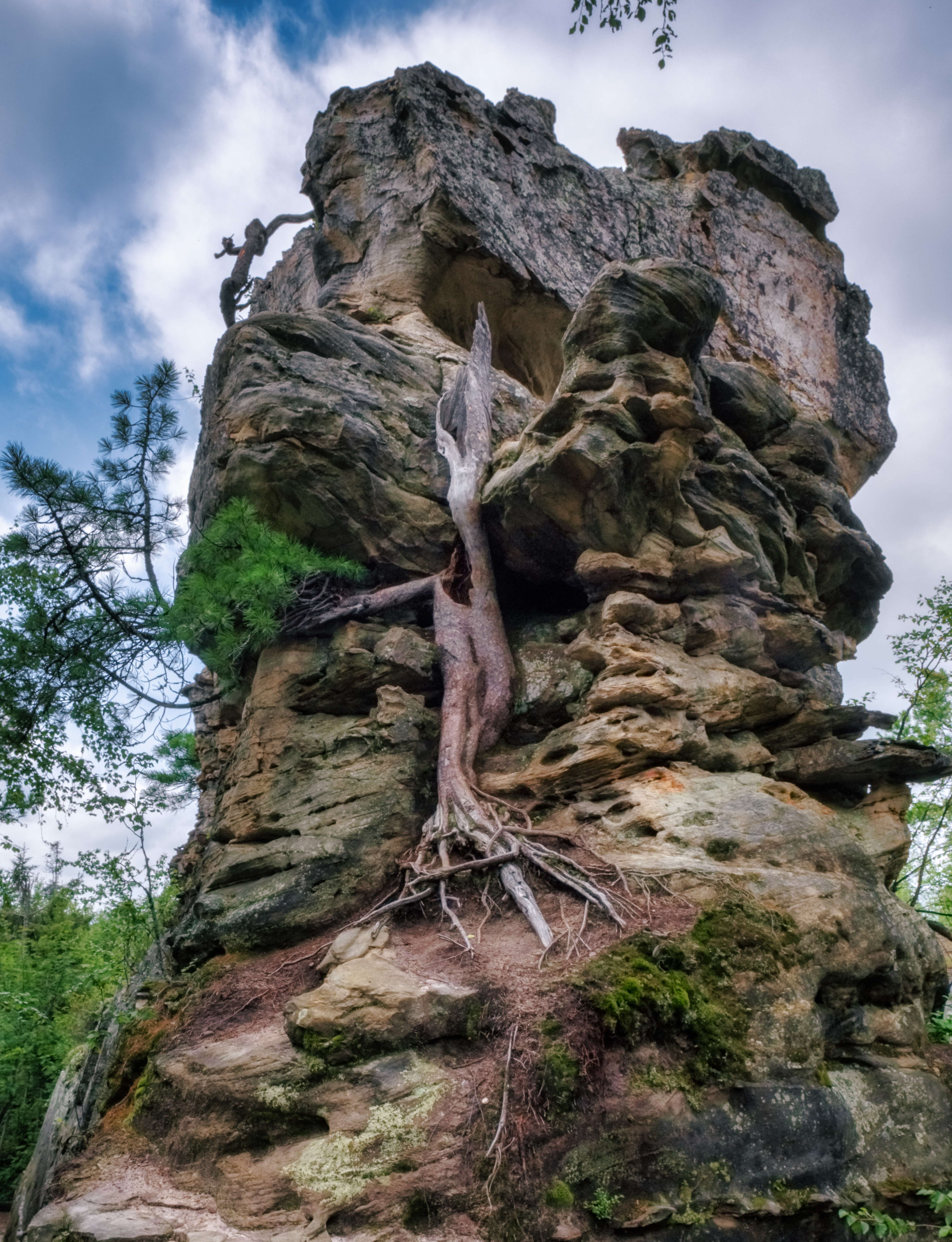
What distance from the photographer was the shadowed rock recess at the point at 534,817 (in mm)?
4281

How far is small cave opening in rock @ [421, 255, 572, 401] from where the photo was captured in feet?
44.7

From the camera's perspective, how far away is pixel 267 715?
27.9 feet

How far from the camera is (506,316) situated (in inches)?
561

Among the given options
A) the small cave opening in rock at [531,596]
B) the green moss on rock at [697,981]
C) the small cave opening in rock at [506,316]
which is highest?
the small cave opening in rock at [506,316]

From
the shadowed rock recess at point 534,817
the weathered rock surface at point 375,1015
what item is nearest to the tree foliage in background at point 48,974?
the shadowed rock recess at point 534,817

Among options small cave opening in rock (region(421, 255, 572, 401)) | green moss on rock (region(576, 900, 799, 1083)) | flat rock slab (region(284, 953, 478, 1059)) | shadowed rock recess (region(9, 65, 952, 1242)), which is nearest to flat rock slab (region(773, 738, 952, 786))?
shadowed rock recess (region(9, 65, 952, 1242))

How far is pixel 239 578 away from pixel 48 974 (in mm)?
14409

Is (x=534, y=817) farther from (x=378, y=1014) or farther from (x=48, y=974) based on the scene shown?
(x=48, y=974)

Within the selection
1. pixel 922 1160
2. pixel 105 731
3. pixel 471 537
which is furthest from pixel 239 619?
pixel 922 1160

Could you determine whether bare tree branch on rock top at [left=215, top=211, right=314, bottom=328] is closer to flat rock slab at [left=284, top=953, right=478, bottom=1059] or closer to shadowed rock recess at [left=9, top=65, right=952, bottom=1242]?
shadowed rock recess at [left=9, top=65, right=952, bottom=1242]

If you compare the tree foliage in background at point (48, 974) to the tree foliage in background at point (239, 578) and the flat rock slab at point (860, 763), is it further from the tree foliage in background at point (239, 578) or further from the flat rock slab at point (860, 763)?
the flat rock slab at point (860, 763)

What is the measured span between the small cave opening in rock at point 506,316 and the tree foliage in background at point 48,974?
10.6 metres

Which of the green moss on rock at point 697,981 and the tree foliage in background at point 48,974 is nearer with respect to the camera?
the green moss on rock at point 697,981

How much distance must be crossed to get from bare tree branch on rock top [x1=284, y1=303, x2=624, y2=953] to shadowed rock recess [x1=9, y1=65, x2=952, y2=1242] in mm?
195
